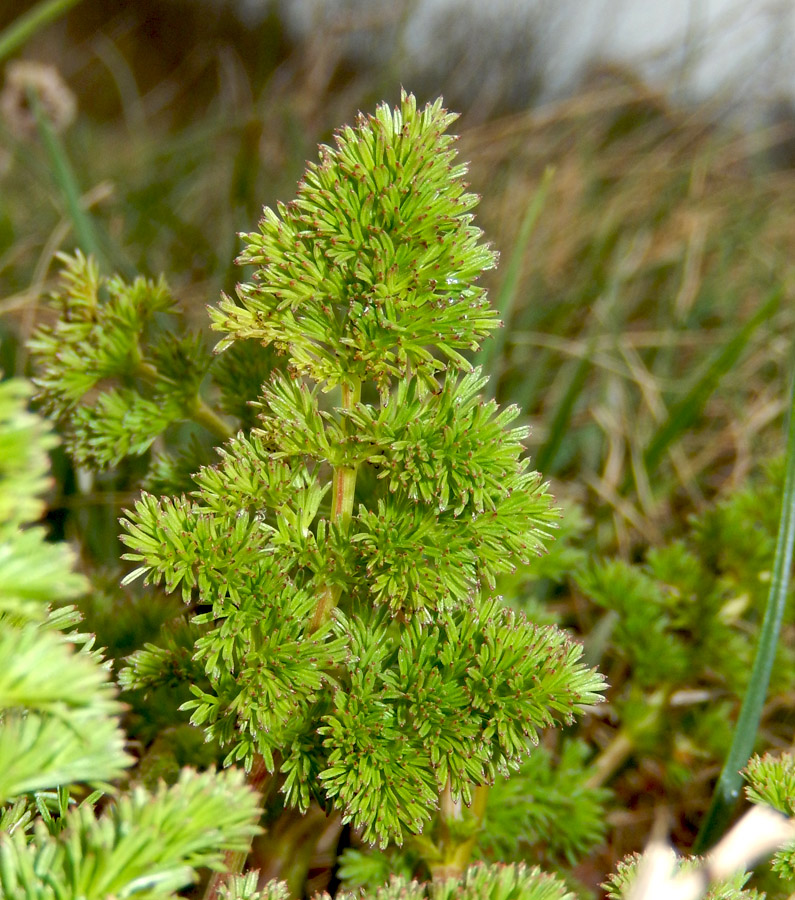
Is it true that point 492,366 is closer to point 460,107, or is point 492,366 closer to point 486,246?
point 486,246

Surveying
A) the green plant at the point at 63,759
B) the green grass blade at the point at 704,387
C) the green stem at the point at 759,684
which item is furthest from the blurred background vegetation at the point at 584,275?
the green plant at the point at 63,759

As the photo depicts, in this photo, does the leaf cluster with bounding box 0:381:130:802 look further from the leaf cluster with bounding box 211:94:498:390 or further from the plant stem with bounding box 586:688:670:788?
the plant stem with bounding box 586:688:670:788

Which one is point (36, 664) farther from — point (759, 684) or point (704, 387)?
point (704, 387)

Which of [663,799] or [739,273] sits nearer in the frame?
[663,799]

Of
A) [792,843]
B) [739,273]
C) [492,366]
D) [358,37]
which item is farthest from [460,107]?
[792,843]

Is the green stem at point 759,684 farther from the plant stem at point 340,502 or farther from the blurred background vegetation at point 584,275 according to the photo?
the plant stem at point 340,502

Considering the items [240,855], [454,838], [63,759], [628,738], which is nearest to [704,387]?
[628,738]
